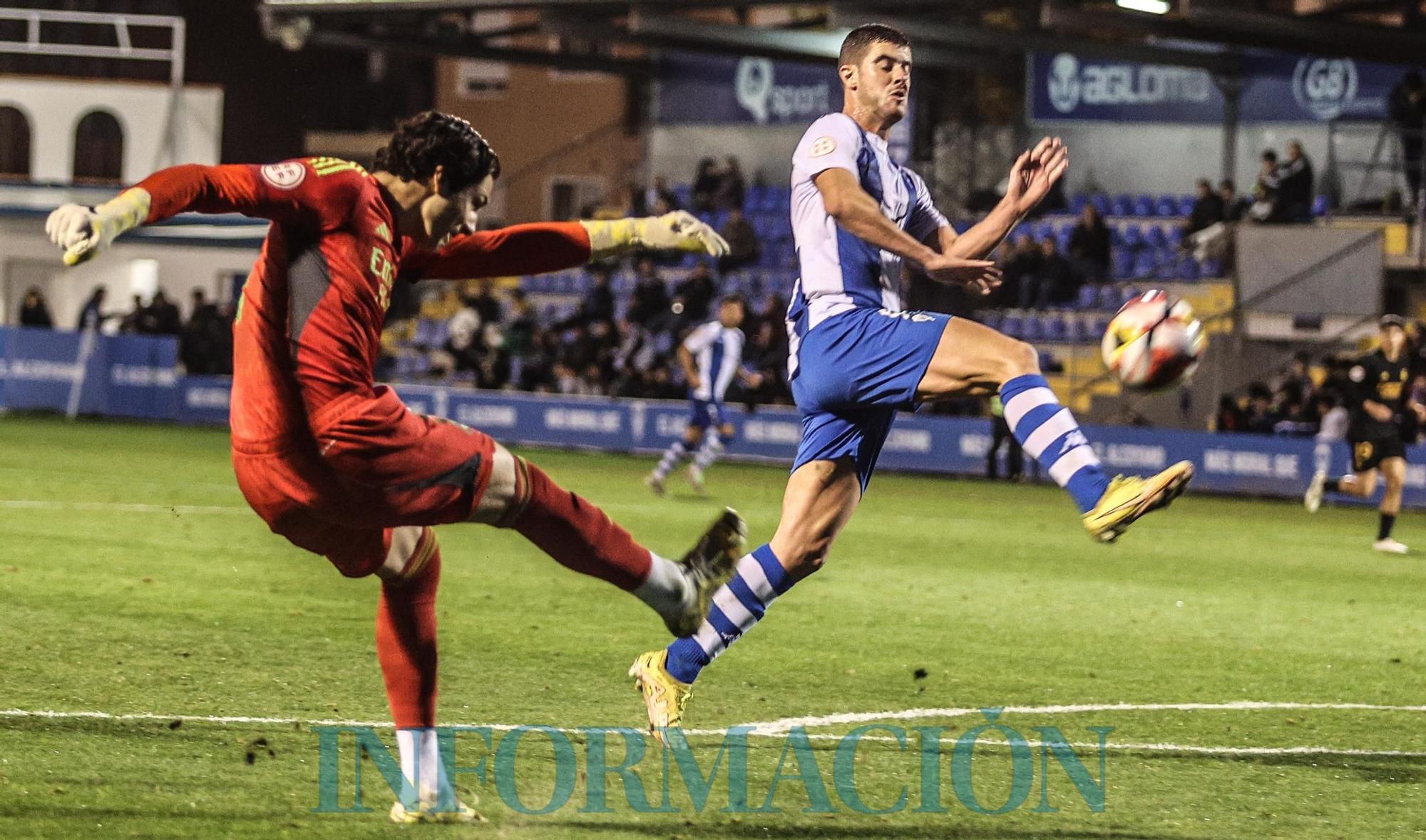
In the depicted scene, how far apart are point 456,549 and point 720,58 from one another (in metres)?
25.4

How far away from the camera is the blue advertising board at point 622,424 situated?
901 inches

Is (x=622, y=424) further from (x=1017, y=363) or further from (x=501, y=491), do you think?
(x=501, y=491)

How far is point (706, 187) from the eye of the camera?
3409 cm

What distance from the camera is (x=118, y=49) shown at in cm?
4166

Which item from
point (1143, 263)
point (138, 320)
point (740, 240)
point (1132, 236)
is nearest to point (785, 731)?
point (1143, 263)

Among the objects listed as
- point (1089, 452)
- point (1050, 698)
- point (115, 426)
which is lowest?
point (115, 426)

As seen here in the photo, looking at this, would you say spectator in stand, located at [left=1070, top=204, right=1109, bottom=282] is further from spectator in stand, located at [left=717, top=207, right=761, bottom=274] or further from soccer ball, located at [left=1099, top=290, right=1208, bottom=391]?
soccer ball, located at [left=1099, top=290, right=1208, bottom=391]

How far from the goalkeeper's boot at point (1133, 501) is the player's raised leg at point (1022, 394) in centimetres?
9

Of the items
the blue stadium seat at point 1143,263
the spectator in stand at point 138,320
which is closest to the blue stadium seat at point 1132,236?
the blue stadium seat at point 1143,263

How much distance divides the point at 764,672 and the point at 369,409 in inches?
158

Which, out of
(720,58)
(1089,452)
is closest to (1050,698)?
(1089,452)

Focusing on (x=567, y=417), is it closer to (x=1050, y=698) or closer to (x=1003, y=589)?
(x=1003, y=589)

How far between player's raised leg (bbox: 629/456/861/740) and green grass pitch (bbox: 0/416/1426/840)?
48 cm

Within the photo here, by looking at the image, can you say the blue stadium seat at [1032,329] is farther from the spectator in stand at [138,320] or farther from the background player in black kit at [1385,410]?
the spectator in stand at [138,320]
